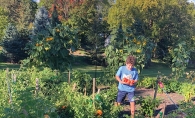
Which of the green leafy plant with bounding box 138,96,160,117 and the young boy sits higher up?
the young boy

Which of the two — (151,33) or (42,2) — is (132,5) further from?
(42,2)

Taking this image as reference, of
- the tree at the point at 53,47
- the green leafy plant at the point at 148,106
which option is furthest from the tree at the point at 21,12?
the green leafy plant at the point at 148,106

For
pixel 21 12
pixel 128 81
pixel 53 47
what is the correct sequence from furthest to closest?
pixel 21 12, pixel 53 47, pixel 128 81

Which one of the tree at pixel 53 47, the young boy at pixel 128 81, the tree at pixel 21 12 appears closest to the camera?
the young boy at pixel 128 81

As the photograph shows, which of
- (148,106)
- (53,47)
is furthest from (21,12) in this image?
(148,106)

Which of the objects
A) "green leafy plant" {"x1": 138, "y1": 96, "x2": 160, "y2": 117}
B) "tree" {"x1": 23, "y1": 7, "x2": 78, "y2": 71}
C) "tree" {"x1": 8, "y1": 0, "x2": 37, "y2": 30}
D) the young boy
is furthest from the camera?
"tree" {"x1": 8, "y1": 0, "x2": 37, "y2": 30}

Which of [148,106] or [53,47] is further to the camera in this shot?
[53,47]

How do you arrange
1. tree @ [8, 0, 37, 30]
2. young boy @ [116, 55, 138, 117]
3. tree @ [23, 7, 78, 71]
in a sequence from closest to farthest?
1. young boy @ [116, 55, 138, 117]
2. tree @ [23, 7, 78, 71]
3. tree @ [8, 0, 37, 30]

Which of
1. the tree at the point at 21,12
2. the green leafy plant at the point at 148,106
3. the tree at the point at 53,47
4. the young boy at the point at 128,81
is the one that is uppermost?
the tree at the point at 21,12

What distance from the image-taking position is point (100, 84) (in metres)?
9.49

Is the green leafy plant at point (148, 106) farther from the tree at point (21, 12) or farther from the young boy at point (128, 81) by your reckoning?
the tree at point (21, 12)

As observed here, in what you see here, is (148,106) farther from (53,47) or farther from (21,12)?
(21,12)

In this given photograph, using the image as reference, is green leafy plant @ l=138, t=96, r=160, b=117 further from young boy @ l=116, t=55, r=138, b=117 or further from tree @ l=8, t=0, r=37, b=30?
tree @ l=8, t=0, r=37, b=30

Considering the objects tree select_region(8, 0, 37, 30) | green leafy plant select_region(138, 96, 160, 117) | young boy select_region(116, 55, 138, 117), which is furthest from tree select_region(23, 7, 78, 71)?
tree select_region(8, 0, 37, 30)
